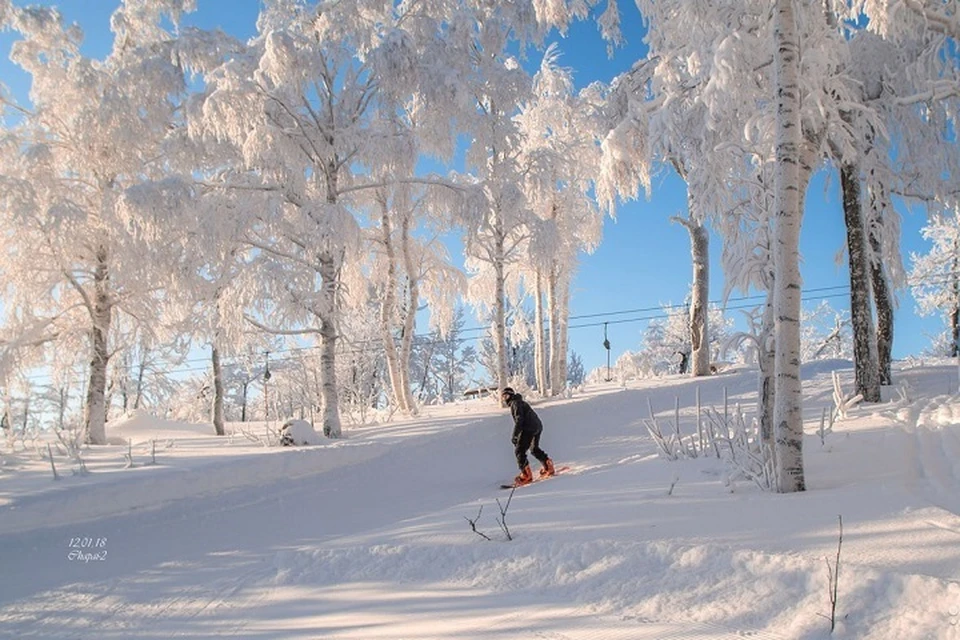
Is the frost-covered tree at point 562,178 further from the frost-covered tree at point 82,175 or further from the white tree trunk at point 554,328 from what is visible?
the frost-covered tree at point 82,175

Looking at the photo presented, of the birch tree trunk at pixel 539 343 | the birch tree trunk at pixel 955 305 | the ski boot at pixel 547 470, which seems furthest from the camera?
the birch tree trunk at pixel 955 305

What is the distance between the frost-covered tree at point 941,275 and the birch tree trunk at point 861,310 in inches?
726

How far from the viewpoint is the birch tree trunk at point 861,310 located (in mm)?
10570

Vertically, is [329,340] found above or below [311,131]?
below

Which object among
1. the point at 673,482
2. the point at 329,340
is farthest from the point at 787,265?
the point at 329,340

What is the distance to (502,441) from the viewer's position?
12469mm

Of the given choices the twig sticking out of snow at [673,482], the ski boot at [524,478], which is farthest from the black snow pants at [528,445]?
the twig sticking out of snow at [673,482]

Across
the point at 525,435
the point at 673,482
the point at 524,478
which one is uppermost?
the point at 525,435

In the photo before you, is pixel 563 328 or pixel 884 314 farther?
pixel 563 328

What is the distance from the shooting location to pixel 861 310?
1064 centimetres

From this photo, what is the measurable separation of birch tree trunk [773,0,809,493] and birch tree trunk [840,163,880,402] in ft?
21.7

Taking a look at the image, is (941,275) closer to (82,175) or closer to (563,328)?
(563,328)

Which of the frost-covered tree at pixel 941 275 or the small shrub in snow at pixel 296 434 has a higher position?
the frost-covered tree at pixel 941 275

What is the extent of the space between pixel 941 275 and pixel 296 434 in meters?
27.5
